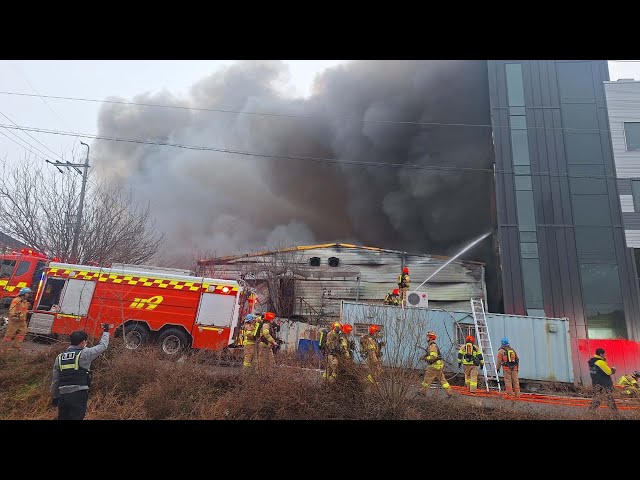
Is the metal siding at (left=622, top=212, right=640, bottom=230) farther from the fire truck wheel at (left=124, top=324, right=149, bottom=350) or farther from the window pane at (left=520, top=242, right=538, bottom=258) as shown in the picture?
the fire truck wheel at (left=124, top=324, right=149, bottom=350)

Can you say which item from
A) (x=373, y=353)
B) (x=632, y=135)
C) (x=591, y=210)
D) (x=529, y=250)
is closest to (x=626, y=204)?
(x=591, y=210)

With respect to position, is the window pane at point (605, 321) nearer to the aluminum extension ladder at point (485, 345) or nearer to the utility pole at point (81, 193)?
the aluminum extension ladder at point (485, 345)

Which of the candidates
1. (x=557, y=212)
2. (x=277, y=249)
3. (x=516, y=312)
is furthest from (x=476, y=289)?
(x=277, y=249)

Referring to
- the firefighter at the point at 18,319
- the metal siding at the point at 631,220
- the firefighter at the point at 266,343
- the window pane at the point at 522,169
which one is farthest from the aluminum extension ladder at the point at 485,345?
the firefighter at the point at 18,319

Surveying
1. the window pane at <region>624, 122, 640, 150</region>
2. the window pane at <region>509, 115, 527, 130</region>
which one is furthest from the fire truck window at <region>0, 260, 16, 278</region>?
the window pane at <region>624, 122, 640, 150</region>

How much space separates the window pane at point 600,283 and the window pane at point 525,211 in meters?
2.27

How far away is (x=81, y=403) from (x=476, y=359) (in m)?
7.42

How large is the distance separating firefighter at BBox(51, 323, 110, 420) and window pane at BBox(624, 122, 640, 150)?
19.4 metres

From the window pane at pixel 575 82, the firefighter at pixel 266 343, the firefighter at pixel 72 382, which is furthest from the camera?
the window pane at pixel 575 82

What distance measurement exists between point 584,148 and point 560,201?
2.53 metres

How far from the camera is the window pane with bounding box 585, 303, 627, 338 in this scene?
14.2 metres

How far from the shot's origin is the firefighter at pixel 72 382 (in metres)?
4.46

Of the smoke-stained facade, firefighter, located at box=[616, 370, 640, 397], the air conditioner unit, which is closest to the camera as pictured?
firefighter, located at box=[616, 370, 640, 397]
